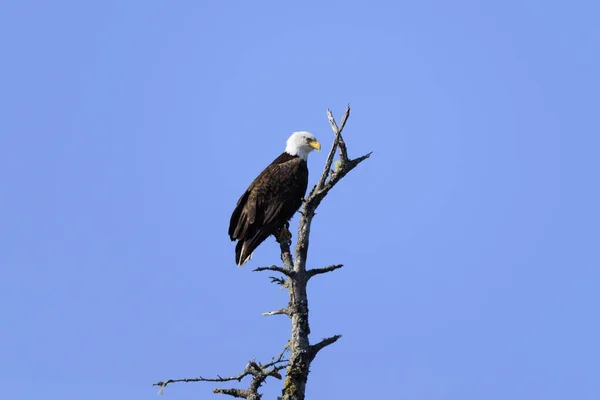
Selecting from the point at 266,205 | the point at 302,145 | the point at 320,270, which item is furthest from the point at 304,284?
the point at 302,145

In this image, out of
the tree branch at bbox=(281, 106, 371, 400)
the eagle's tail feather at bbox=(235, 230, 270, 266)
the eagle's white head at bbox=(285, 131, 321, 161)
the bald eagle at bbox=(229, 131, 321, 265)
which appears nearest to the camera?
the tree branch at bbox=(281, 106, 371, 400)

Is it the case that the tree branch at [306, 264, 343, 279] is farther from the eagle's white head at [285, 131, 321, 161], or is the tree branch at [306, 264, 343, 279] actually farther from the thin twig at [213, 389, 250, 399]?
the eagle's white head at [285, 131, 321, 161]

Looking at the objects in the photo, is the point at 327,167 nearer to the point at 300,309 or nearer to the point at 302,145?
the point at 300,309

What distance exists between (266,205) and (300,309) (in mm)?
4221

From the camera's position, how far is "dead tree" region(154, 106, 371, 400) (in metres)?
6.99

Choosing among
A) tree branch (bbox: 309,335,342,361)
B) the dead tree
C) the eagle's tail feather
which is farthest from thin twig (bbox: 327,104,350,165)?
the eagle's tail feather

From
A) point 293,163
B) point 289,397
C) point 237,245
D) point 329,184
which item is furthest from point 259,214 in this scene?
point 289,397

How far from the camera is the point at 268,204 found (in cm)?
1135

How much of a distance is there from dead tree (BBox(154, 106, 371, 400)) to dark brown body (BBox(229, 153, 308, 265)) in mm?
3421

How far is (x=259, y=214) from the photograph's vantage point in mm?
11195

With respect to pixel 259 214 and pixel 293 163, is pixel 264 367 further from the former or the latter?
pixel 293 163

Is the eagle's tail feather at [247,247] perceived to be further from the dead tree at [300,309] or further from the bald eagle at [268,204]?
the dead tree at [300,309]

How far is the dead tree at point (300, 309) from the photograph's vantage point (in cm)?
699

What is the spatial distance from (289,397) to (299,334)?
1.72 ft
